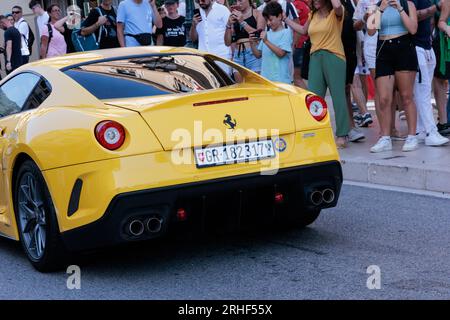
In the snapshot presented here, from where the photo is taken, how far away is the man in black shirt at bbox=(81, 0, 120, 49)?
1412 cm

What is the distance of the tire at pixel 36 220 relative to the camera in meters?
5.93

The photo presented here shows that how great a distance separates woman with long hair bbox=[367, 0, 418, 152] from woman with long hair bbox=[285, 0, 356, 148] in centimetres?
64

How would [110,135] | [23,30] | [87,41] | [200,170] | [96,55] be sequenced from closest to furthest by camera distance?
1. [110,135]
2. [200,170]
3. [96,55]
4. [87,41]
5. [23,30]

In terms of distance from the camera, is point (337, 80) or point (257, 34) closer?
point (337, 80)

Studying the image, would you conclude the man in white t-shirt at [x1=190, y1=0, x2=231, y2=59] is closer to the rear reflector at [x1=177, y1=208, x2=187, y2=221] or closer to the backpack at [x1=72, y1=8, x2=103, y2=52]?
the backpack at [x1=72, y1=8, x2=103, y2=52]

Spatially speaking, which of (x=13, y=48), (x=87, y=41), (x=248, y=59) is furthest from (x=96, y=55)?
(x=13, y=48)

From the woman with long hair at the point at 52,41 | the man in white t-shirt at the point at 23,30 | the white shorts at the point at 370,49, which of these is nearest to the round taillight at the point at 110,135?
the white shorts at the point at 370,49

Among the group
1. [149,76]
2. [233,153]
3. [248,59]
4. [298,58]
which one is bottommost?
[298,58]

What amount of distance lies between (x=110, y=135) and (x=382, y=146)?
5082mm

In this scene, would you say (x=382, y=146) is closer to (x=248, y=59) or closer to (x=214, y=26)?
(x=248, y=59)

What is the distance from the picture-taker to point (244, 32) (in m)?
12.7

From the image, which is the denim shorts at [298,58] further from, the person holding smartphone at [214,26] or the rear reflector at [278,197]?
the rear reflector at [278,197]

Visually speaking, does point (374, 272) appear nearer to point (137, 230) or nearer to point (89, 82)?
point (137, 230)
